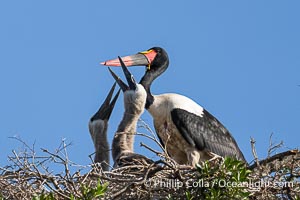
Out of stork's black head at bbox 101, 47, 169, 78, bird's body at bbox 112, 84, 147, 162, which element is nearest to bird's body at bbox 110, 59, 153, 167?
bird's body at bbox 112, 84, 147, 162

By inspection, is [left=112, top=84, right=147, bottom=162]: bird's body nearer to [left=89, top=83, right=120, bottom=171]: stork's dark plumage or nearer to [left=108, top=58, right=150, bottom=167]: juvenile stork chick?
[left=108, top=58, right=150, bottom=167]: juvenile stork chick

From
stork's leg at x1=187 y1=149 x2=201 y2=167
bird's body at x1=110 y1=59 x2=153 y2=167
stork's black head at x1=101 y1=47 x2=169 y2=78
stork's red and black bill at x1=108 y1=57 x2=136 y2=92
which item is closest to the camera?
bird's body at x1=110 y1=59 x2=153 y2=167

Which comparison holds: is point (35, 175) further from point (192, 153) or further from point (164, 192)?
point (192, 153)

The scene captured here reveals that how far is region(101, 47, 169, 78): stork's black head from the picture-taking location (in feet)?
45.6

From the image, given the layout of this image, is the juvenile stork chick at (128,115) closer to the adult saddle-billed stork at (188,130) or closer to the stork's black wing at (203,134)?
the adult saddle-billed stork at (188,130)

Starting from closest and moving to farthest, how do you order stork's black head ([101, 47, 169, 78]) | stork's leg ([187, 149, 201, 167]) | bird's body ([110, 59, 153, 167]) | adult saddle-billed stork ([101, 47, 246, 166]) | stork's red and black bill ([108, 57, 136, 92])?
bird's body ([110, 59, 153, 167])
stork's leg ([187, 149, 201, 167])
adult saddle-billed stork ([101, 47, 246, 166])
stork's red and black bill ([108, 57, 136, 92])
stork's black head ([101, 47, 169, 78])

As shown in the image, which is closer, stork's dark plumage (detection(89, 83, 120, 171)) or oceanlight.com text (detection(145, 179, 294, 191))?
oceanlight.com text (detection(145, 179, 294, 191))

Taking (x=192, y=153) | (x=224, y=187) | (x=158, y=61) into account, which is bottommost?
(x=224, y=187)

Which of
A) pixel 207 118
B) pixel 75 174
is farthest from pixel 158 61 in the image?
pixel 75 174

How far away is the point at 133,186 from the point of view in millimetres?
9781

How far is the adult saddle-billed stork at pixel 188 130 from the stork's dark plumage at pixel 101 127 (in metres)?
0.54

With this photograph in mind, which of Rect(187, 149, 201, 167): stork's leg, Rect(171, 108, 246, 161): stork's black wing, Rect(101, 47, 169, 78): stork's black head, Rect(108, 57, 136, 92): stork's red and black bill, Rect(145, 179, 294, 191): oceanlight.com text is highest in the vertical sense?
Rect(101, 47, 169, 78): stork's black head

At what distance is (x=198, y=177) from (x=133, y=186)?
23.4 inches

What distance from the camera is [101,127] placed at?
13297 millimetres
